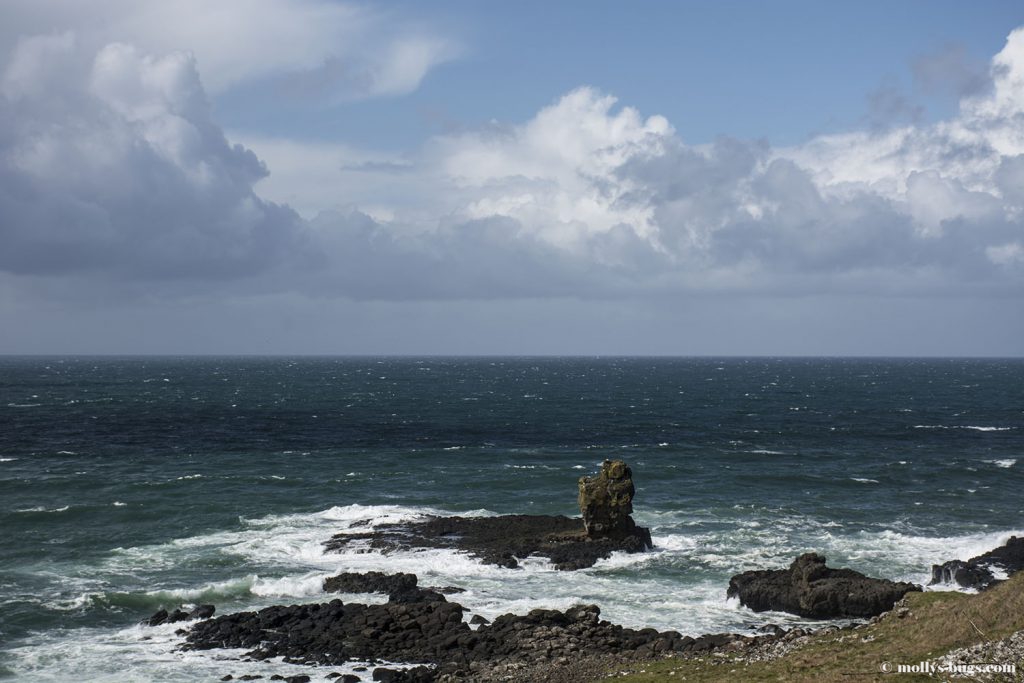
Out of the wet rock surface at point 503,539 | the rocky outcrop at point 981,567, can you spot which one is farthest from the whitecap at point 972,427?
the wet rock surface at point 503,539

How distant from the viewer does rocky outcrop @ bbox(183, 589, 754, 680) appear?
35.9 m

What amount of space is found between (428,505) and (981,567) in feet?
132

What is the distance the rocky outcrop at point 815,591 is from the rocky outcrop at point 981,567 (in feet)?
18.9

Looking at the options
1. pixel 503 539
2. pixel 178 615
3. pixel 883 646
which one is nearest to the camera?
pixel 883 646

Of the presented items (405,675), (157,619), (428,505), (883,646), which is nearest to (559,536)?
(428,505)

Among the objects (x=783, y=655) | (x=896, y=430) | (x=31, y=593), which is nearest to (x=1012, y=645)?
(x=783, y=655)

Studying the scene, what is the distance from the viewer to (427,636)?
39281 millimetres

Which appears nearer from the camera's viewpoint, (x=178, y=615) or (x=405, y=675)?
(x=405, y=675)

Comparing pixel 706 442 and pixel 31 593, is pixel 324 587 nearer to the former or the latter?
pixel 31 593

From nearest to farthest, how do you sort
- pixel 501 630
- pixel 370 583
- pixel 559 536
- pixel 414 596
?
pixel 501 630 → pixel 414 596 → pixel 370 583 → pixel 559 536

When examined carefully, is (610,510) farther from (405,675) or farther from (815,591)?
(405,675)

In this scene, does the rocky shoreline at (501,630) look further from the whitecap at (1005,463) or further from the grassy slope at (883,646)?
the whitecap at (1005,463)

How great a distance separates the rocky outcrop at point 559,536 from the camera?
178 ft

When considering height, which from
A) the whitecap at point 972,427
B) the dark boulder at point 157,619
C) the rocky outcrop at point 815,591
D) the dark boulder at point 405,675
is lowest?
the dark boulder at point 157,619
